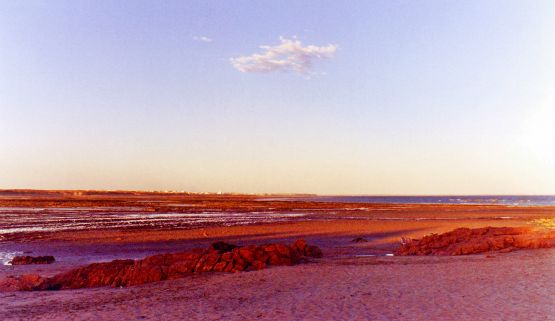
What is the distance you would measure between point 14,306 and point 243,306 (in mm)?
5572

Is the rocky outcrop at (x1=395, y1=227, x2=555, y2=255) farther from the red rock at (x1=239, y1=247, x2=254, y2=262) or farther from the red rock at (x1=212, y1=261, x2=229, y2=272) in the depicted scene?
the red rock at (x1=212, y1=261, x2=229, y2=272)

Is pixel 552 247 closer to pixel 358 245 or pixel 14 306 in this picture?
pixel 358 245

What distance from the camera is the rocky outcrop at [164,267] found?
14078 mm

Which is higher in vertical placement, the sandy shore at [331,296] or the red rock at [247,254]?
the red rock at [247,254]

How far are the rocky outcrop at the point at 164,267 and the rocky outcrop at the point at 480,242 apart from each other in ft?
19.5

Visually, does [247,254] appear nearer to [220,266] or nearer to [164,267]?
[220,266]

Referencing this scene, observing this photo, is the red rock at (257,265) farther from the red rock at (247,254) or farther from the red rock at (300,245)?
the red rock at (300,245)

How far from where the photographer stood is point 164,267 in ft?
50.4

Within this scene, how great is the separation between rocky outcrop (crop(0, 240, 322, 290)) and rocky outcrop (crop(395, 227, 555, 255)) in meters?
5.94

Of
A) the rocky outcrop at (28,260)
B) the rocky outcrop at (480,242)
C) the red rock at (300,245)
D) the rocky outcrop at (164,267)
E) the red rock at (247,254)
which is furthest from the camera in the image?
the rocky outcrop at (480,242)

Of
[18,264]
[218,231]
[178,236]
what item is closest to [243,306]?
[18,264]

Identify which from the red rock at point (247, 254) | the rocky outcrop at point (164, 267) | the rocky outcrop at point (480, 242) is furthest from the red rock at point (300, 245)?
the rocky outcrop at point (480, 242)

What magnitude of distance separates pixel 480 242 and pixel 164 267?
12.8 metres

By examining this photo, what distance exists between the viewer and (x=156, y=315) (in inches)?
399
